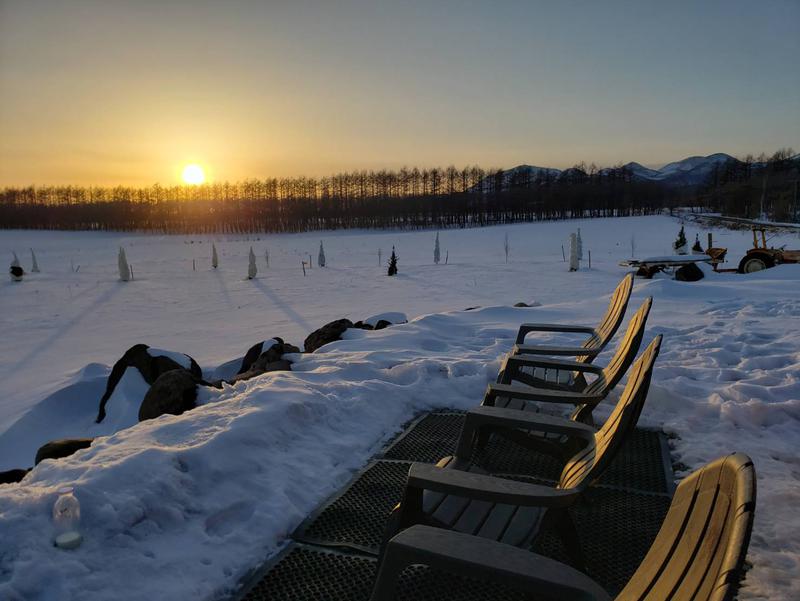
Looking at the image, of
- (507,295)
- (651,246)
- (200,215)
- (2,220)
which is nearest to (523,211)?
(651,246)

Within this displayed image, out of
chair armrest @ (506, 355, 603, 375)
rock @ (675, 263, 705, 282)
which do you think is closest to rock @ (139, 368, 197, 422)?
chair armrest @ (506, 355, 603, 375)

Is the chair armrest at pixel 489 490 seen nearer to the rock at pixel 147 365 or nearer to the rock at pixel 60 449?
the rock at pixel 60 449

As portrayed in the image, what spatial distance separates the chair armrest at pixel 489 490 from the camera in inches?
69.8

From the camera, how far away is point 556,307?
922 centimetres

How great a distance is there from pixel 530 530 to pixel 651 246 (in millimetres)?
37649

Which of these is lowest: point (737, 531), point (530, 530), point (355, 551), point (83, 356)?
point (83, 356)

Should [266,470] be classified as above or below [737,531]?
below

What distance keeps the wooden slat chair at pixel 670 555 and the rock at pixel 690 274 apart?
1531 centimetres

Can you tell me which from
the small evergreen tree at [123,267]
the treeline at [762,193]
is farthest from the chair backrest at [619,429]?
the treeline at [762,193]

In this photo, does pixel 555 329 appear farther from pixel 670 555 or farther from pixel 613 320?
pixel 670 555

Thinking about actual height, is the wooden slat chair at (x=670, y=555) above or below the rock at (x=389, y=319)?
above

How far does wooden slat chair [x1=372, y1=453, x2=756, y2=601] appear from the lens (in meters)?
0.94

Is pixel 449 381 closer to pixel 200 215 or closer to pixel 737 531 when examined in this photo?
pixel 737 531

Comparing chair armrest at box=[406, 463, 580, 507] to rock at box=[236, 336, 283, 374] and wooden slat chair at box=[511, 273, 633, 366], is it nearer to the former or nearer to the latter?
wooden slat chair at box=[511, 273, 633, 366]
